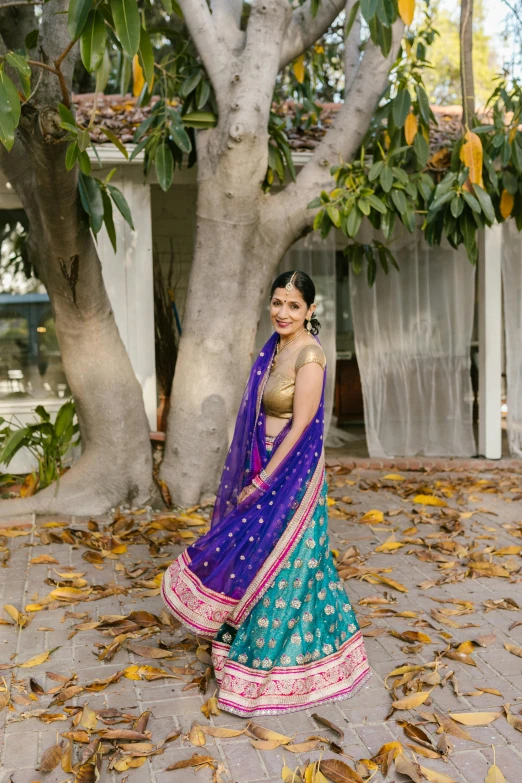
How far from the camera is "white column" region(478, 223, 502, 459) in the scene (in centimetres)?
744

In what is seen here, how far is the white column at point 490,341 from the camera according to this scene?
744cm

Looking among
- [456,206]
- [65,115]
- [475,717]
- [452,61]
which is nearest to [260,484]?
[475,717]

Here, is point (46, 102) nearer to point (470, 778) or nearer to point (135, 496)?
point (135, 496)

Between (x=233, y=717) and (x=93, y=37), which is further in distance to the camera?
(x=233, y=717)

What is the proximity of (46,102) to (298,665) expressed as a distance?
3040 millimetres

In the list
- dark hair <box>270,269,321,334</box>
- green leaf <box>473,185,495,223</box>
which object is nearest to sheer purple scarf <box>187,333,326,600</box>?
dark hair <box>270,269,321,334</box>

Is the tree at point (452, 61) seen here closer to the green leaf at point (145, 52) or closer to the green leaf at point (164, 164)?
the green leaf at point (164, 164)

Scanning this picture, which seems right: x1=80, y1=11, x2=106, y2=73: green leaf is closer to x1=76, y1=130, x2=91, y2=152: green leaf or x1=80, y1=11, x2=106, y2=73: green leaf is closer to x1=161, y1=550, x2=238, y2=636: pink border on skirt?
x1=76, y1=130, x2=91, y2=152: green leaf

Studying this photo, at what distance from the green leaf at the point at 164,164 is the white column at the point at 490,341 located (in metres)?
3.39

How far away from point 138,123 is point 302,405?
181 inches

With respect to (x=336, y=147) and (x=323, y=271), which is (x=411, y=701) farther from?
(x=323, y=271)

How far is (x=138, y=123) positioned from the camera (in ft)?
21.9

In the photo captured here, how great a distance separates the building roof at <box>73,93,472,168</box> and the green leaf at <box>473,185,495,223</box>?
1.12 m

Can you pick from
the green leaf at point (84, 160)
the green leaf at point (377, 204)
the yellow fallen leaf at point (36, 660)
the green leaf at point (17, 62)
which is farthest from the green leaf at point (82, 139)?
the green leaf at point (377, 204)
